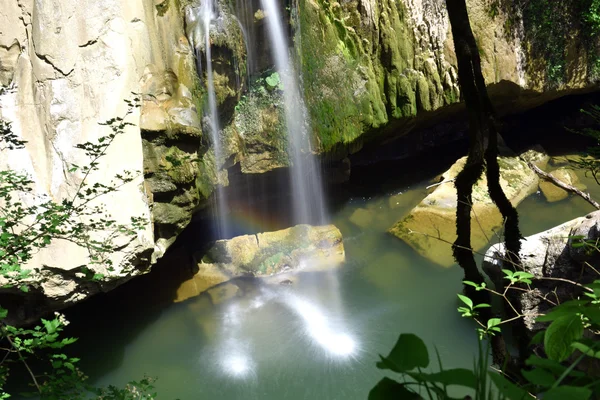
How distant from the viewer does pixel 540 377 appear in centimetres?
79

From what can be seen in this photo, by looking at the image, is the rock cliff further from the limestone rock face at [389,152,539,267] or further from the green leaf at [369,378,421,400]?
the green leaf at [369,378,421,400]

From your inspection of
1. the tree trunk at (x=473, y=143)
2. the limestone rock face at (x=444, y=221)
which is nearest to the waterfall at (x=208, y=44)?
the limestone rock face at (x=444, y=221)

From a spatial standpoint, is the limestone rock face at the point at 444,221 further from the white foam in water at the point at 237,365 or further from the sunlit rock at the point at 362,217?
the white foam in water at the point at 237,365

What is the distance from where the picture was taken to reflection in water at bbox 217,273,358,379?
5.45 metres

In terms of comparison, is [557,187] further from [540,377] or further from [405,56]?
[540,377]

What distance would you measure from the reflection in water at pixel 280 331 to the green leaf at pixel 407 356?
480cm

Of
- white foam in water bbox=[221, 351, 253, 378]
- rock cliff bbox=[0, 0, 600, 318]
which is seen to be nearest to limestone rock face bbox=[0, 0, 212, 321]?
rock cliff bbox=[0, 0, 600, 318]

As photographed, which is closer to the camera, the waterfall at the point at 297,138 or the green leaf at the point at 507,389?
the green leaf at the point at 507,389

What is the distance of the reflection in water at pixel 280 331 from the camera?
545cm

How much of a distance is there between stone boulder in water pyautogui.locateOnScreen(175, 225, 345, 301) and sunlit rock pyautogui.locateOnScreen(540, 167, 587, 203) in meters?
4.03

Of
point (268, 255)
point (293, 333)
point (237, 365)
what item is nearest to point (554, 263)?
point (293, 333)

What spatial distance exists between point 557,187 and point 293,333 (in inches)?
232

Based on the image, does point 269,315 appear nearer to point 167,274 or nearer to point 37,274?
point 167,274

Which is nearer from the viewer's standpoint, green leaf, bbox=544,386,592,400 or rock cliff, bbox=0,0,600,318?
green leaf, bbox=544,386,592,400
